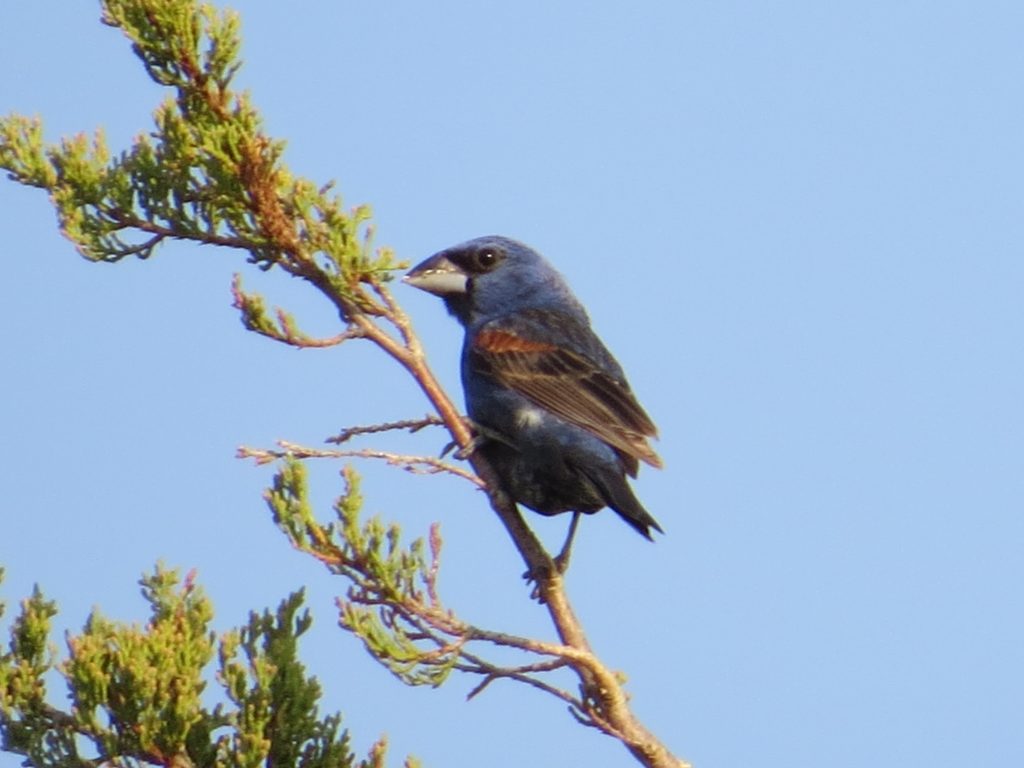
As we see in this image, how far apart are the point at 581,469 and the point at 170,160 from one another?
1936mm

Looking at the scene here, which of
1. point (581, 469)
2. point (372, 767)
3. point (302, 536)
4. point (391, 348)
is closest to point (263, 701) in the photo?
point (372, 767)

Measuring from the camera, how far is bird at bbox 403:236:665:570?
6.35 metres

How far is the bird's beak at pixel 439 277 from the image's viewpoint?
7219 millimetres

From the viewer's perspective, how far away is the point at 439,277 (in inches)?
285

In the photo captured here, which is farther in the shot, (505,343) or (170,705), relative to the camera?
(505,343)

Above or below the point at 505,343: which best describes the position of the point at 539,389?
below

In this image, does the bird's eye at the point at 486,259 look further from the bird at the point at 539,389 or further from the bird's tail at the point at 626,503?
the bird's tail at the point at 626,503

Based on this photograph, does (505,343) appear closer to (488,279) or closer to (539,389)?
(539,389)

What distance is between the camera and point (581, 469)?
6.34 metres

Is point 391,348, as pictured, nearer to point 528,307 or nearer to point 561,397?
point 561,397

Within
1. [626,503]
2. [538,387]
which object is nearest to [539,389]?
[538,387]

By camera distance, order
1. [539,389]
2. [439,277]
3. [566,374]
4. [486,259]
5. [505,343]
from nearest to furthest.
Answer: [539,389] → [566,374] → [505,343] → [439,277] → [486,259]

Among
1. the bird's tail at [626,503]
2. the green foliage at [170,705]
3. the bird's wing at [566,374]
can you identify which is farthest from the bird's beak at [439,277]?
the green foliage at [170,705]

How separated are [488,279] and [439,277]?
0.72 feet
